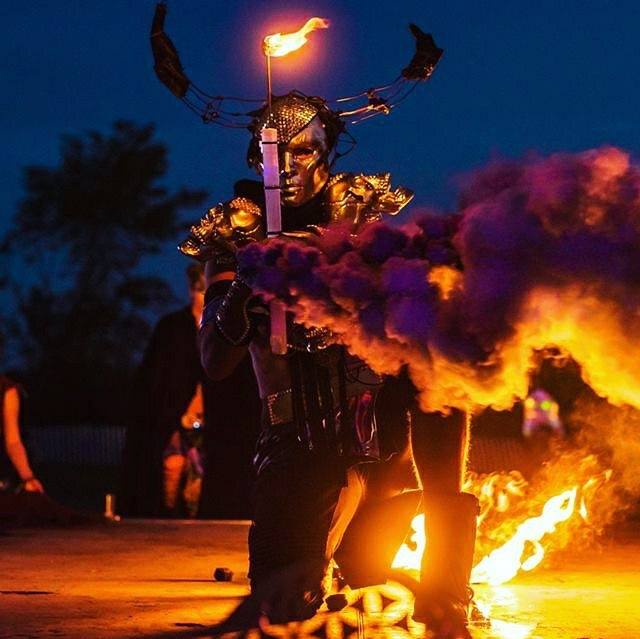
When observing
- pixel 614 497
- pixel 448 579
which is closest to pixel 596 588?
pixel 614 497

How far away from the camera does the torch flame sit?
5.44 metres

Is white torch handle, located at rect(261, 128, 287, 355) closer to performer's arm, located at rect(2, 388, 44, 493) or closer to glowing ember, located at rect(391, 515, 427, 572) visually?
glowing ember, located at rect(391, 515, 427, 572)

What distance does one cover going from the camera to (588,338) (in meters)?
4.29

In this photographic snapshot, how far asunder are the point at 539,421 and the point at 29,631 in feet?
Result: 28.2

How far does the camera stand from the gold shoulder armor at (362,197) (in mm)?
5566

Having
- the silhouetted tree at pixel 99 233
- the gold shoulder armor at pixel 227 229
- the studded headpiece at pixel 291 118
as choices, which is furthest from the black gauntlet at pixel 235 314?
the silhouetted tree at pixel 99 233

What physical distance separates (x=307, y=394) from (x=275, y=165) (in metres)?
0.81

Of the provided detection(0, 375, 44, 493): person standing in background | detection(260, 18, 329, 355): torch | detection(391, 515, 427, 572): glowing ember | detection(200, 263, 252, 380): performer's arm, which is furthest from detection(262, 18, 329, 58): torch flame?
detection(0, 375, 44, 493): person standing in background

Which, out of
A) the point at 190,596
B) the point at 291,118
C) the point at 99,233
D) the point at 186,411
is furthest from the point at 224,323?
the point at 99,233

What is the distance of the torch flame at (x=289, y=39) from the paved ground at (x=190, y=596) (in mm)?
2032

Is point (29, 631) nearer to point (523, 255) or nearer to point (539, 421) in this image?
point (523, 255)

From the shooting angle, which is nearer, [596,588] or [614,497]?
[596,588]

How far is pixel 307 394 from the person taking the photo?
525cm

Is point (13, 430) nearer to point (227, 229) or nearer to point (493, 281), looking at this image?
point (227, 229)
